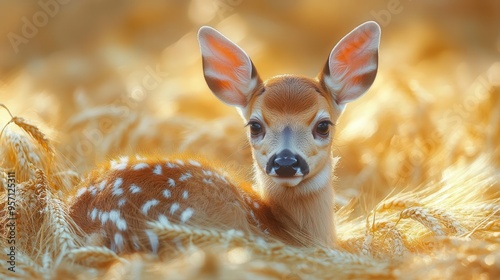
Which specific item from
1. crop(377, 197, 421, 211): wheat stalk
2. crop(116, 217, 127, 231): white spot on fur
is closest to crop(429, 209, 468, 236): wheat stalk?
crop(377, 197, 421, 211): wheat stalk

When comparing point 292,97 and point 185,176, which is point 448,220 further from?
point 185,176

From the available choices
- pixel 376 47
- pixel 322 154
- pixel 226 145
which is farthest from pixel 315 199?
pixel 226 145

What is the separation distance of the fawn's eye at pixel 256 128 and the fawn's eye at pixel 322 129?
0.23 meters

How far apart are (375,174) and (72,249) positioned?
254 centimetres

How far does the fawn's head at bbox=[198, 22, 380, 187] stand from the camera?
2.96 m

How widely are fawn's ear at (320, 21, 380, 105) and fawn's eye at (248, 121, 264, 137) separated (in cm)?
40

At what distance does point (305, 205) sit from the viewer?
3.21 m

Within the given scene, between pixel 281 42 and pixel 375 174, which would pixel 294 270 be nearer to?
pixel 375 174

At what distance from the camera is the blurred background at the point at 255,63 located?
457 centimetres

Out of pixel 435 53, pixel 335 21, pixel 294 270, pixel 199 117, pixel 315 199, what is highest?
pixel 335 21

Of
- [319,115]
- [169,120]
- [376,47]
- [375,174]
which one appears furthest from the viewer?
[169,120]

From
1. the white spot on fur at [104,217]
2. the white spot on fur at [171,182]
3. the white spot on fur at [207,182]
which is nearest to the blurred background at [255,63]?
the white spot on fur at [207,182]

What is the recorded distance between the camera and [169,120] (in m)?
4.80

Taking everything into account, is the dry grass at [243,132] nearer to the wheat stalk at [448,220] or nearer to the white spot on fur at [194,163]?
the wheat stalk at [448,220]
